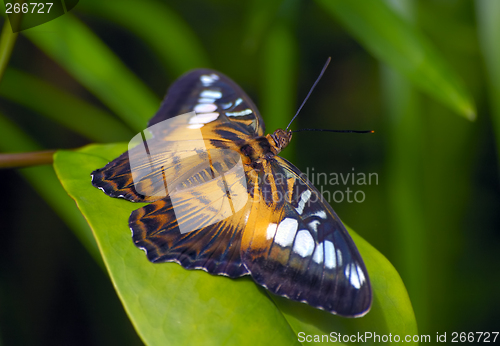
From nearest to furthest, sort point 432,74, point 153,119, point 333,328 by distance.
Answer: point 333,328 → point 432,74 → point 153,119

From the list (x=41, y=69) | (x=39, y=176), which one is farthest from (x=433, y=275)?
(x=41, y=69)

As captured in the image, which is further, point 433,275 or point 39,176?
point 433,275

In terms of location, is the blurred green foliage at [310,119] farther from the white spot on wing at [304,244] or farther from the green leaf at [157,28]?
the white spot on wing at [304,244]

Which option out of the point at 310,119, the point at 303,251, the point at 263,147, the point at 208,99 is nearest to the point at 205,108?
the point at 208,99

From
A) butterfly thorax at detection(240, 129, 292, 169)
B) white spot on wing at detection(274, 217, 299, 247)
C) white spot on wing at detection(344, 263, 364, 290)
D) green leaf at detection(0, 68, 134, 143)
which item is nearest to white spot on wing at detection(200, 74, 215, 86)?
butterfly thorax at detection(240, 129, 292, 169)

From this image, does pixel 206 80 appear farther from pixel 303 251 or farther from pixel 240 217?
pixel 303 251

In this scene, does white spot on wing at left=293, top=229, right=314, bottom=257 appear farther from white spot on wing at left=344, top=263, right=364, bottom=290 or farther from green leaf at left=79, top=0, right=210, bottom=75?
green leaf at left=79, top=0, right=210, bottom=75

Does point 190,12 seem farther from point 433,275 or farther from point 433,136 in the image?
point 433,275

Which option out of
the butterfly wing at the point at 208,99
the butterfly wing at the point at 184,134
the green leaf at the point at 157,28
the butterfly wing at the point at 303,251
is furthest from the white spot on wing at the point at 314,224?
the green leaf at the point at 157,28
